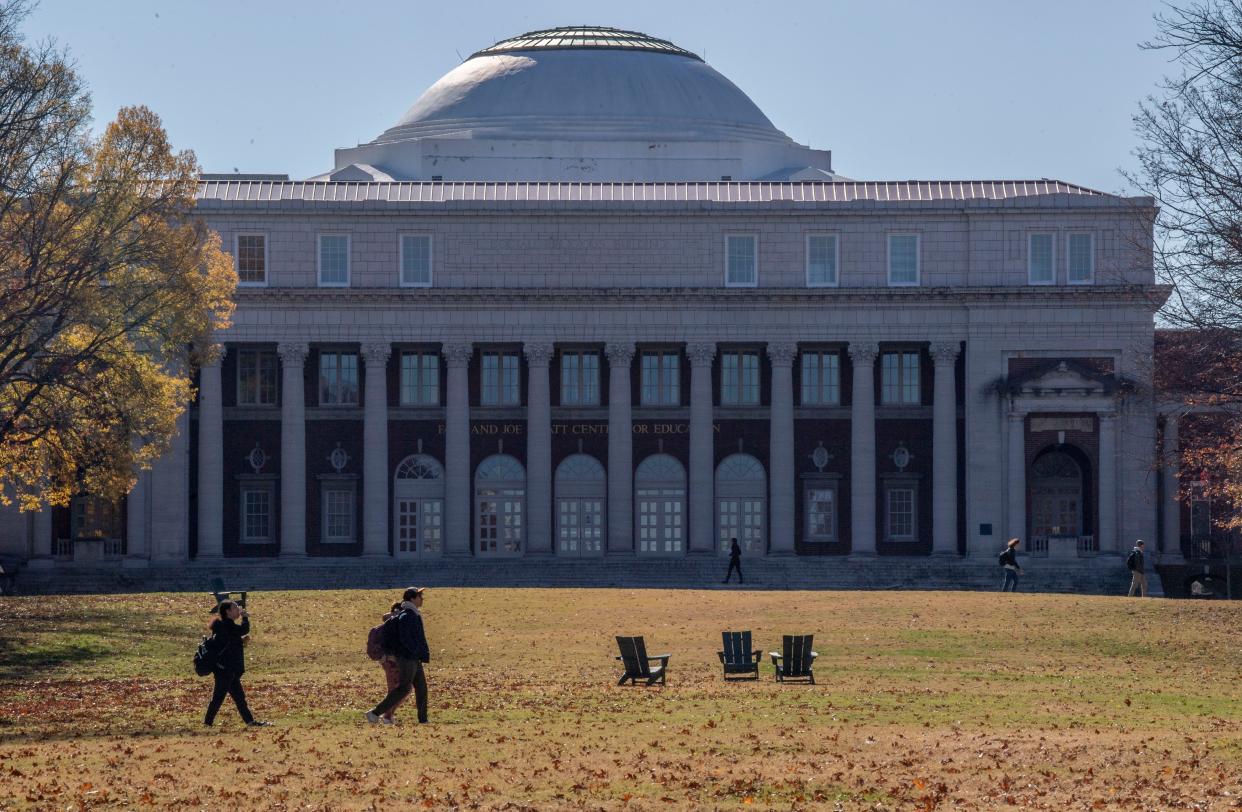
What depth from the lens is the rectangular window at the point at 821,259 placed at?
8875cm

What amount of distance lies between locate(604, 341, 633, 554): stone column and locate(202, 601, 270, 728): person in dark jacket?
51.9 m

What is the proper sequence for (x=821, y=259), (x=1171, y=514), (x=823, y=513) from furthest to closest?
1. (x=1171, y=514)
2. (x=821, y=259)
3. (x=823, y=513)

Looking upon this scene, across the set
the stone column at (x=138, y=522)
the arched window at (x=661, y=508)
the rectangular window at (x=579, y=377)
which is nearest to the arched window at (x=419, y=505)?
the rectangular window at (x=579, y=377)

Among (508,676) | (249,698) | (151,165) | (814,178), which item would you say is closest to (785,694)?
(508,676)

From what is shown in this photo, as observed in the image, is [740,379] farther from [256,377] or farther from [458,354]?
[256,377]

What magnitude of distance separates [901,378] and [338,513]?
2215 centimetres

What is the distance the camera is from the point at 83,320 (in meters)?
55.8

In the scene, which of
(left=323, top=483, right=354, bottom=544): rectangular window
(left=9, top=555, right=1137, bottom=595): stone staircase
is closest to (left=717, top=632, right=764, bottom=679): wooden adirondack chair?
(left=9, top=555, right=1137, bottom=595): stone staircase

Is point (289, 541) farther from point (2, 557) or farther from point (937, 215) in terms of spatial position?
point (937, 215)

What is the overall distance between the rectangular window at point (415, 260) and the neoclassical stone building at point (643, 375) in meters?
0.12

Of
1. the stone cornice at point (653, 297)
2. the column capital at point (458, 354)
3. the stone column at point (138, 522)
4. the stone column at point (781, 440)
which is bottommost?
the stone column at point (138, 522)

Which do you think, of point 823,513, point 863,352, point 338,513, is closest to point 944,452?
point 863,352

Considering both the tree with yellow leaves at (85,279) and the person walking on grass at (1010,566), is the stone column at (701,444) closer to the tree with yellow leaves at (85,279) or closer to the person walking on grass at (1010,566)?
the person walking on grass at (1010,566)

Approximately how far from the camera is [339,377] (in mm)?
89312
